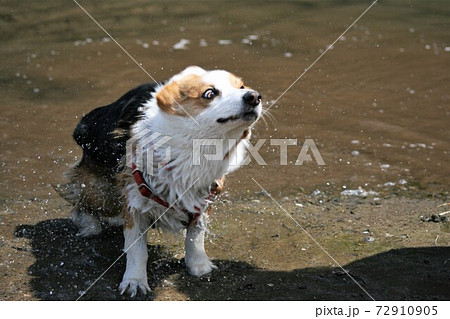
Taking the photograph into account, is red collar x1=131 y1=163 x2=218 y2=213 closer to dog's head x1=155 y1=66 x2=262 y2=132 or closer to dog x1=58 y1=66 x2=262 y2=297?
dog x1=58 y1=66 x2=262 y2=297

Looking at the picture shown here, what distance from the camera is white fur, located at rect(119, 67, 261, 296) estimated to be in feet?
12.2

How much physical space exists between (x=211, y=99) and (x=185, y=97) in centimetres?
17

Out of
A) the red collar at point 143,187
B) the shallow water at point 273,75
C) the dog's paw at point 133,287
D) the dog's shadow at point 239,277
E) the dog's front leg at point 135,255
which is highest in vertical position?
the red collar at point 143,187

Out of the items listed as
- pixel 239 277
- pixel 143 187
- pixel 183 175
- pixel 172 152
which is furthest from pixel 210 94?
pixel 239 277

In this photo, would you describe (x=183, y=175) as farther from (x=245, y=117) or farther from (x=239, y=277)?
(x=239, y=277)

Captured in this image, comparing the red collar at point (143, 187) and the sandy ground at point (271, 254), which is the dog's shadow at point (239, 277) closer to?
the sandy ground at point (271, 254)

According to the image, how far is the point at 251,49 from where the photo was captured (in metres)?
9.09

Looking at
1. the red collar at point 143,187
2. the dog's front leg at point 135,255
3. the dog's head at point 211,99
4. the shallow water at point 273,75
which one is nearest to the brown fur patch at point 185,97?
the dog's head at point 211,99

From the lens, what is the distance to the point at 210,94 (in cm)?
375

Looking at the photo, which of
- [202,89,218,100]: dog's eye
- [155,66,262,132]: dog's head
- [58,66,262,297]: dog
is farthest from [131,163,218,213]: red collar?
[202,89,218,100]: dog's eye

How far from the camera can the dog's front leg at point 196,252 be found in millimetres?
4191

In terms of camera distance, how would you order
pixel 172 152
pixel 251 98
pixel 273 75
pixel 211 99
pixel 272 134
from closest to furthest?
pixel 251 98 < pixel 211 99 < pixel 172 152 < pixel 272 134 < pixel 273 75

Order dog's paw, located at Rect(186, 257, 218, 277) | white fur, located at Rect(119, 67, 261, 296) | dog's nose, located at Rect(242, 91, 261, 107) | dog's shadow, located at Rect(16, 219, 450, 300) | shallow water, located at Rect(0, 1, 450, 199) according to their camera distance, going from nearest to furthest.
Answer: dog's nose, located at Rect(242, 91, 261, 107) < white fur, located at Rect(119, 67, 261, 296) < dog's shadow, located at Rect(16, 219, 450, 300) < dog's paw, located at Rect(186, 257, 218, 277) < shallow water, located at Rect(0, 1, 450, 199)

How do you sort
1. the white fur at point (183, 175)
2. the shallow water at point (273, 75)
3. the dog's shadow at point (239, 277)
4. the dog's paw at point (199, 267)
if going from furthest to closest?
the shallow water at point (273, 75) < the dog's paw at point (199, 267) < the dog's shadow at point (239, 277) < the white fur at point (183, 175)
